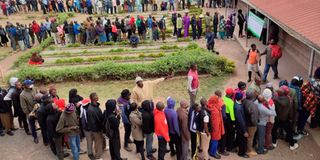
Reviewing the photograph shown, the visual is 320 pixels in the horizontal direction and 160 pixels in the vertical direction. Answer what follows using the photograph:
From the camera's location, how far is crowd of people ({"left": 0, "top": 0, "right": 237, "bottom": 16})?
24.4m

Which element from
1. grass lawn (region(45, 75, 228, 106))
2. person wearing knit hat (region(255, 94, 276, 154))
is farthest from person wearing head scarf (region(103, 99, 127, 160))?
grass lawn (region(45, 75, 228, 106))

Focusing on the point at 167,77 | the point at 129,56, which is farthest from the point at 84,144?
the point at 129,56

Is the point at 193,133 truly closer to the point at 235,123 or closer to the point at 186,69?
the point at 235,123

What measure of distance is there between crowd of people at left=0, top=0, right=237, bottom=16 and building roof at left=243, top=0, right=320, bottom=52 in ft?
31.4

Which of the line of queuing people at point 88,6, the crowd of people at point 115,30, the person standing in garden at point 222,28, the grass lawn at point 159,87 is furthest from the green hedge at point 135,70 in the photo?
the line of queuing people at point 88,6

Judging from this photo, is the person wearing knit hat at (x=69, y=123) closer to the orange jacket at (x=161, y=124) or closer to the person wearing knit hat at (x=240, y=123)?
the orange jacket at (x=161, y=124)

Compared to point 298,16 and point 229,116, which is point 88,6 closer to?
point 298,16

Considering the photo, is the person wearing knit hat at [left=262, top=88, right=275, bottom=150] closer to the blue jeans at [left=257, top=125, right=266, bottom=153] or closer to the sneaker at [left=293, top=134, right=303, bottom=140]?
the blue jeans at [left=257, top=125, right=266, bottom=153]

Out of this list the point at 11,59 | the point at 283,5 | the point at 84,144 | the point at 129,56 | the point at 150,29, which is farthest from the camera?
the point at 150,29

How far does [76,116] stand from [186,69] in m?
6.40

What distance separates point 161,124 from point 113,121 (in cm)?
101

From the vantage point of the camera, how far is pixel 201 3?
25234 millimetres

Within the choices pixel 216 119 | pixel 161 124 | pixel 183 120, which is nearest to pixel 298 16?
pixel 216 119

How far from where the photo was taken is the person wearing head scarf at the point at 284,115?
26.0 feet
